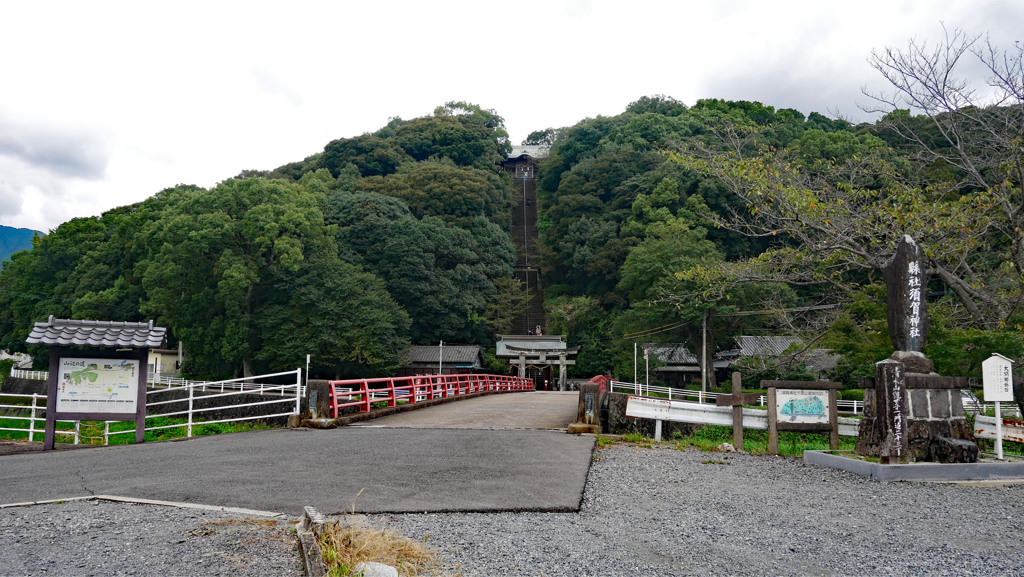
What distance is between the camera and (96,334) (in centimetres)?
973

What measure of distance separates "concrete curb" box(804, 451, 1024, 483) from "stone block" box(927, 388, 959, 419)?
2.10 feet

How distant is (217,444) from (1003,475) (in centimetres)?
945

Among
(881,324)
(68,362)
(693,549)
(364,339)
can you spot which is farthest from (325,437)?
(364,339)

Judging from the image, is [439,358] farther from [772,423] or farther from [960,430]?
[960,430]

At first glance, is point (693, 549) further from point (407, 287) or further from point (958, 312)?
point (407, 287)

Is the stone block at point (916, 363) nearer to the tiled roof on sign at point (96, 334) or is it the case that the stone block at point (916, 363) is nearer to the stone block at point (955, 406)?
the stone block at point (955, 406)

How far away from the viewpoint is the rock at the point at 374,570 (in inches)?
123

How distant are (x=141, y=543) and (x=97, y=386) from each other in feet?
23.9

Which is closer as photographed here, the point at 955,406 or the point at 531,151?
the point at 955,406

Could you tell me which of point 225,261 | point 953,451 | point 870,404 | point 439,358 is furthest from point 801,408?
point 439,358

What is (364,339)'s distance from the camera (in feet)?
110

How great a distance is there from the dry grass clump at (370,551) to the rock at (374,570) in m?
0.04

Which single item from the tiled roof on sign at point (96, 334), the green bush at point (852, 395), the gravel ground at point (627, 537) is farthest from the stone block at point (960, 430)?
the green bush at point (852, 395)

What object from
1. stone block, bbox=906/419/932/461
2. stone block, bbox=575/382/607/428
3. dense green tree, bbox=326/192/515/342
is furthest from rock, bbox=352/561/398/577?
dense green tree, bbox=326/192/515/342
